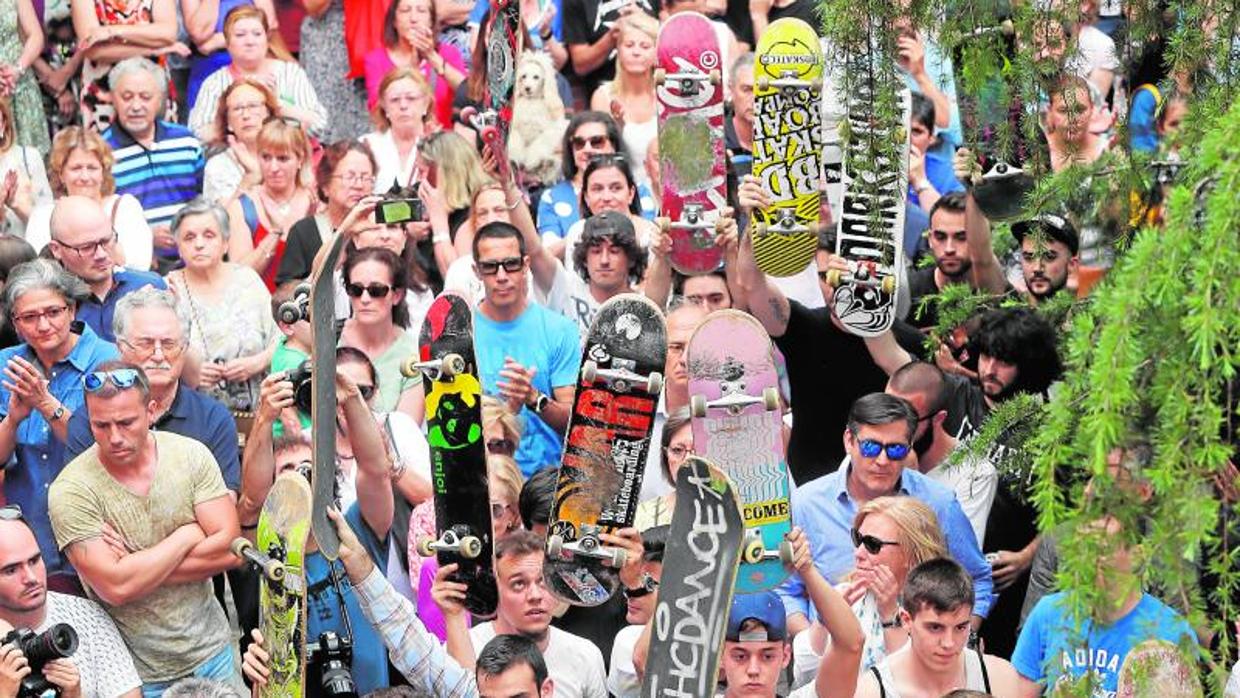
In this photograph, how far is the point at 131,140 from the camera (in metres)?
11.9

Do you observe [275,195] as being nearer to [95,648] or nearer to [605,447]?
[95,648]

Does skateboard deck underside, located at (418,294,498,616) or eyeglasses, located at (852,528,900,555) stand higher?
skateboard deck underside, located at (418,294,498,616)

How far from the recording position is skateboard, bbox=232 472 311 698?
7.80 meters

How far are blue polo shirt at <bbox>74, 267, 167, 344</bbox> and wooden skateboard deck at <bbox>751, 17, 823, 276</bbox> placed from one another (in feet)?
8.51

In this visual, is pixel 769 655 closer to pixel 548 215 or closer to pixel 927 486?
pixel 927 486

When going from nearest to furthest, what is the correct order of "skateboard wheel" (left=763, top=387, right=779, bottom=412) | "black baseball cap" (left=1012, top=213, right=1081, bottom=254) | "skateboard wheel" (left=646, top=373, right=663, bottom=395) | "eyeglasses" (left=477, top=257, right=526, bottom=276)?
"skateboard wheel" (left=763, top=387, right=779, bottom=412) → "skateboard wheel" (left=646, top=373, right=663, bottom=395) → "black baseball cap" (left=1012, top=213, right=1081, bottom=254) → "eyeglasses" (left=477, top=257, right=526, bottom=276)

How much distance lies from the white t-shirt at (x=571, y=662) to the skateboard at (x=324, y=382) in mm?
622

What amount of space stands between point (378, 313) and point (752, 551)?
306 cm

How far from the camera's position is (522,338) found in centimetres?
962

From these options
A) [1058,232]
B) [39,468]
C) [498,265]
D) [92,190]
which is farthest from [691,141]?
[92,190]

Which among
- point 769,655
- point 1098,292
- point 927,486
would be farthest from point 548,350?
point 1098,292

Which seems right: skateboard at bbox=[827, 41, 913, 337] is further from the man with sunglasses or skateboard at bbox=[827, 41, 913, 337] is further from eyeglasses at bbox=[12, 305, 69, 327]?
eyeglasses at bbox=[12, 305, 69, 327]

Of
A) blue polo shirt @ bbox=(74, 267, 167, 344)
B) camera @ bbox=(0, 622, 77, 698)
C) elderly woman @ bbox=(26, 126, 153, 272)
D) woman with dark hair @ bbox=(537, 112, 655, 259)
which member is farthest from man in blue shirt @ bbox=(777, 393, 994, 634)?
elderly woman @ bbox=(26, 126, 153, 272)

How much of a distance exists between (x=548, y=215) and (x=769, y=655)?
13.9 feet
